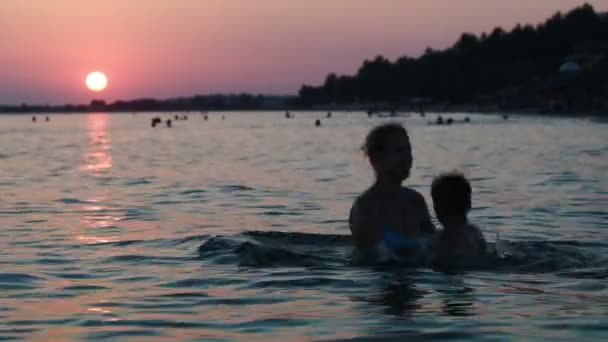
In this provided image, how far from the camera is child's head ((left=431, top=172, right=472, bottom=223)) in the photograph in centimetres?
862

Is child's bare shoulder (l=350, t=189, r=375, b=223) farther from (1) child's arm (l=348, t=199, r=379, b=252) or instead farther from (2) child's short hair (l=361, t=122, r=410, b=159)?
(2) child's short hair (l=361, t=122, r=410, b=159)

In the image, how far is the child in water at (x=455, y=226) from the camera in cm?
864

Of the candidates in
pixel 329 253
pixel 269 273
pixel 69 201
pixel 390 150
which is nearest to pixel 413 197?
pixel 390 150

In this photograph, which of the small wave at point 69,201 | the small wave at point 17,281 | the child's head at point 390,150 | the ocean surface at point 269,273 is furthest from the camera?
the small wave at point 69,201

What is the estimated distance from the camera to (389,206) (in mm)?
8891

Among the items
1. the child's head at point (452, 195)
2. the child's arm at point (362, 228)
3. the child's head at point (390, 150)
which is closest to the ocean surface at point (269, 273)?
the child's arm at point (362, 228)

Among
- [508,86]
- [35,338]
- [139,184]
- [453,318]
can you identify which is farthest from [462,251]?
[508,86]

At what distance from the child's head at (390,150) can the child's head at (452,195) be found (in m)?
0.34

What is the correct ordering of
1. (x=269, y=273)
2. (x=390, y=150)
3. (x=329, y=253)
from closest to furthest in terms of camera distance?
(x=390, y=150) → (x=269, y=273) → (x=329, y=253)

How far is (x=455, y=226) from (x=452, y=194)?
1.37 ft

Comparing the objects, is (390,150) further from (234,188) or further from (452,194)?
(234,188)

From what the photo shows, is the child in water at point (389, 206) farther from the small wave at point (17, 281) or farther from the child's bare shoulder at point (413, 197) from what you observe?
the small wave at point (17, 281)

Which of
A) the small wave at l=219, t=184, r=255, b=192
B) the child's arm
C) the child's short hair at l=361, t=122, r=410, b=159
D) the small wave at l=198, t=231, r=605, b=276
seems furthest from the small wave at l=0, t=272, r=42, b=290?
the small wave at l=219, t=184, r=255, b=192

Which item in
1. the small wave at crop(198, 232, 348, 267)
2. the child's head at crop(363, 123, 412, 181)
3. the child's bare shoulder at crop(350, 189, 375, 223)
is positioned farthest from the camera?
the small wave at crop(198, 232, 348, 267)
